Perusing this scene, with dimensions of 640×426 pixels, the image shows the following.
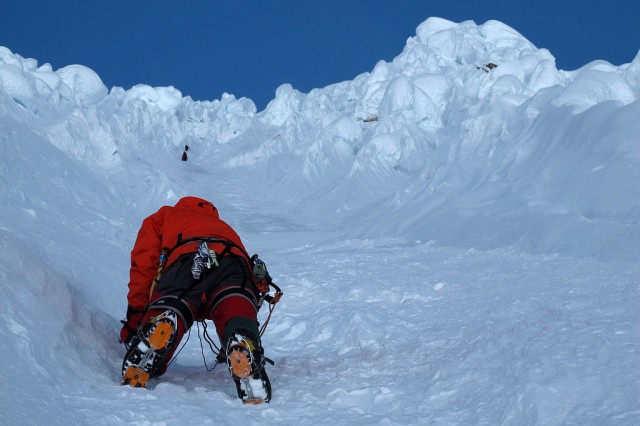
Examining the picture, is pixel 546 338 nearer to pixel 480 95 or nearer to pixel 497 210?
pixel 497 210

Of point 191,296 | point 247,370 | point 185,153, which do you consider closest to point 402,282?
point 191,296

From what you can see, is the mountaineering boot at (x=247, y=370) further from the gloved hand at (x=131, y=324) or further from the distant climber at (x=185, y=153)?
the distant climber at (x=185, y=153)

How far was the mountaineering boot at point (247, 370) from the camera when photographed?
311 centimetres

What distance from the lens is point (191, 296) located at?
349cm

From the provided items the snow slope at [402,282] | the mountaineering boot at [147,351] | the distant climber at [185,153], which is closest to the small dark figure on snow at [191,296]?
the mountaineering boot at [147,351]

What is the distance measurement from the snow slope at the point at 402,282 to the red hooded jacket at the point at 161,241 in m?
0.36

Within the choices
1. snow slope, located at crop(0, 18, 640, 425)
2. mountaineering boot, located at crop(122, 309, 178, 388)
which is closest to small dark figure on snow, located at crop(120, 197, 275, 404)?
mountaineering boot, located at crop(122, 309, 178, 388)

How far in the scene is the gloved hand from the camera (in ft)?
11.9

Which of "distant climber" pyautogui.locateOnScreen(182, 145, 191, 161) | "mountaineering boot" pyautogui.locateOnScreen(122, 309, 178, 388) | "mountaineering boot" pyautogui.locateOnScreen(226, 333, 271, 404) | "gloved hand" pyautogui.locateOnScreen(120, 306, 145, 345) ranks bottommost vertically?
"mountaineering boot" pyautogui.locateOnScreen(226, 333, 271, 404)

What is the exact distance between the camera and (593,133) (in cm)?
954

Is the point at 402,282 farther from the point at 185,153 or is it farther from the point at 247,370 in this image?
the point at 185,153

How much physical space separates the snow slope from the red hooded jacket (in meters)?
0.36

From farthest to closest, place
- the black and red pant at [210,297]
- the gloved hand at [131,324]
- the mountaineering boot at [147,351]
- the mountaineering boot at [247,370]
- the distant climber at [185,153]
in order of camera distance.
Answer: the distant climber at [185,153]
the gloved hand at [131,324]
the black and red pant at [210,297]
the mountaineering boot at [147,351]
the mountaineering boot at [247,370]

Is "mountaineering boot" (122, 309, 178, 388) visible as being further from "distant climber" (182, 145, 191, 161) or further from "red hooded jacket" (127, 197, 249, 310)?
"distant climber" (182, 145, 191, 161)
